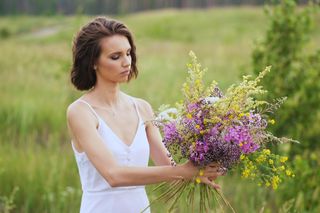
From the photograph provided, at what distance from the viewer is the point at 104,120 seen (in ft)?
9.05

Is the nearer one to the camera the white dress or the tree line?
the white dress

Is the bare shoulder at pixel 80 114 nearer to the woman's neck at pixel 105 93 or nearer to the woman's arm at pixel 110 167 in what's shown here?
the woman's arm at pixel 110 167

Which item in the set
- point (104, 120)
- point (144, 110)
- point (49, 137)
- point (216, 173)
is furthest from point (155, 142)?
point (49, 137)

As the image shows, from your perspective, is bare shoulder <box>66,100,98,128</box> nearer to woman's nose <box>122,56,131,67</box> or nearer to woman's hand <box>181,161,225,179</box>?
woman's nose <box>122,56,131,67</box>

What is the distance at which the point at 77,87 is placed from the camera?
296 centimetres

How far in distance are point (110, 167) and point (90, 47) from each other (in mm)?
589

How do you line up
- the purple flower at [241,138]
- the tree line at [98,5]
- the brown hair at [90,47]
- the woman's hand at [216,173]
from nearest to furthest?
1. the purple flower at [241,138]
2. the woman's hand at [216,173]
3. the brown hair at [90,47]
4. the tree line at [98,5]

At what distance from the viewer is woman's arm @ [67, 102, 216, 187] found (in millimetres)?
2483

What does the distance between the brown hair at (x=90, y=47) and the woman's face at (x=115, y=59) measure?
0.03m

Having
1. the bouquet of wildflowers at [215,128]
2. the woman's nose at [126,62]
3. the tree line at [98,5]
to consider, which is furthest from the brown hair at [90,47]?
the tree line at [98,5]

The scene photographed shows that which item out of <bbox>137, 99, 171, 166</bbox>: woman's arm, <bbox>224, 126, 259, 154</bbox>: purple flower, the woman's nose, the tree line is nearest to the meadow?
<bbox>137, 99, 171, 166</bbox>: woman's arm

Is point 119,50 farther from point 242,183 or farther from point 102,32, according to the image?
point 242,183

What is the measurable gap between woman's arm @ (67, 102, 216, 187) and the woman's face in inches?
8.3

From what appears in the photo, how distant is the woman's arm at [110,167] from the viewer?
248cm
